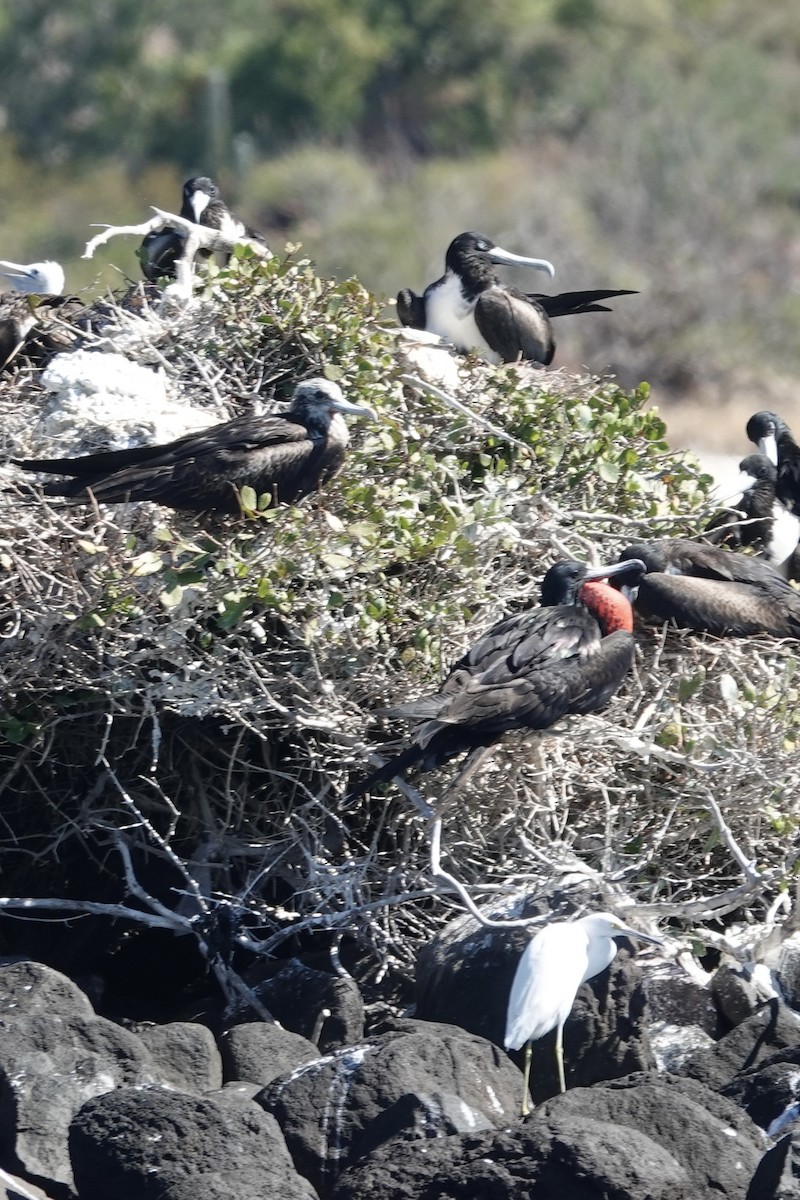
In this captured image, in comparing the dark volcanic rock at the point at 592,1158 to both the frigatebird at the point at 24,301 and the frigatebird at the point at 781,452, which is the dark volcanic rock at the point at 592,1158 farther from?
the frigatebird at the point at 24,301

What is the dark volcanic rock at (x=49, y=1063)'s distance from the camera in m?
4.70

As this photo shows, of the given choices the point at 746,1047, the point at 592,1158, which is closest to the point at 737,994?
the point at 746,1047

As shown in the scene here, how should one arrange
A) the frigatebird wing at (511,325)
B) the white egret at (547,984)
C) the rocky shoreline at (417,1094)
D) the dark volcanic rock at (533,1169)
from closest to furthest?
the dark volcanic rock at (533,1169) < the rocky shoreline at (417,1094) < the white egret at (547,984) < the frigatebird wing at (511,325)

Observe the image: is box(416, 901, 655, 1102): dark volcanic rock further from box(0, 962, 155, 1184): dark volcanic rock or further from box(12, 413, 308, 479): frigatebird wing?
box(12, 413, 308, 479): frigatebird wing

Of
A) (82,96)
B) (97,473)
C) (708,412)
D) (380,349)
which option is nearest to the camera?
(97,473)

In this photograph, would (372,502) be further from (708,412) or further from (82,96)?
(82,96)

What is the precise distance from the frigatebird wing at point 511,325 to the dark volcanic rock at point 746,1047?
277cm

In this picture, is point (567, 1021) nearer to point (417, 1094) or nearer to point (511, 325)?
point (417, 1094)

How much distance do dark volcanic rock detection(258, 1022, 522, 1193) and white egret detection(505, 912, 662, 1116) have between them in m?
0.10

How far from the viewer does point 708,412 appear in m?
16.3

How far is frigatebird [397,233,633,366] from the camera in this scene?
6.93 m

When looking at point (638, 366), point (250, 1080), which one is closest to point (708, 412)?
point (638, 366)

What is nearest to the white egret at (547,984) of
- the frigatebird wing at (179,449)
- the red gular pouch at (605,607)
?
the red gular pouch at (605,607)

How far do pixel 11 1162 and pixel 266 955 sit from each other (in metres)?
1.21
